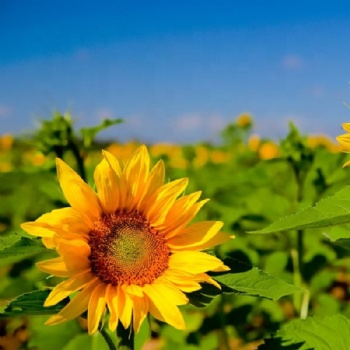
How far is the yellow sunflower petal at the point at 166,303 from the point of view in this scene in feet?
4.09

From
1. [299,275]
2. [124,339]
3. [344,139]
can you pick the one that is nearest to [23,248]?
[124,339]

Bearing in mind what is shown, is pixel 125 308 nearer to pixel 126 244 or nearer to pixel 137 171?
pixel 126 244

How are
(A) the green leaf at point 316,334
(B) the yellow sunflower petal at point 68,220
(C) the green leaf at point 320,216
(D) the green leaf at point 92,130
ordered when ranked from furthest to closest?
(D) the green leaf at point 92,130
(A) the green leaf at point 316,334
(B) the yellow sunflower petal at point 68,220
(C) the green leaf at point 320,216

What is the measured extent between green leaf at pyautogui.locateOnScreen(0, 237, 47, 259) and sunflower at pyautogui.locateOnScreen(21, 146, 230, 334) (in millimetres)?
22

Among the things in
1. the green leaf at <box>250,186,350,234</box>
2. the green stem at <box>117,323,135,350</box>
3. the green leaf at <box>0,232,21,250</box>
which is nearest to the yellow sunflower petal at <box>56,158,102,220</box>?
the green leaf at <box>0,232,21,250</box>

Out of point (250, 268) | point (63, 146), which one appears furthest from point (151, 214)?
point (63, 146)

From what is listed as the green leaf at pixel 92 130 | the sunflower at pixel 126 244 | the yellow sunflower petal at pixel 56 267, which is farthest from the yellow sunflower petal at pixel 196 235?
the green leaf at pixel 92 130

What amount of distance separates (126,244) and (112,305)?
0.45 feet

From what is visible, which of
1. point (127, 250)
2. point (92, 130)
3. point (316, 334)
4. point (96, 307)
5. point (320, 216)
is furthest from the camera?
point (92, 130)

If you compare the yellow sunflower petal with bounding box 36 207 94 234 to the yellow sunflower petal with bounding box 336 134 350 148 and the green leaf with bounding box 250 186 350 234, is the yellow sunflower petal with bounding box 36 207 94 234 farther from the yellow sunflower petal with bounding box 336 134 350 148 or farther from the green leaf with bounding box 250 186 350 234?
the yellow sunflower petal with bounding box 336 134 350 148

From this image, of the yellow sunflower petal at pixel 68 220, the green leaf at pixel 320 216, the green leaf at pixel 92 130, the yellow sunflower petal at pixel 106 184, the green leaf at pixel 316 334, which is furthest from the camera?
the green leaf at pixel 92 130

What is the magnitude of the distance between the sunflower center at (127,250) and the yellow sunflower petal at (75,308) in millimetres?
59

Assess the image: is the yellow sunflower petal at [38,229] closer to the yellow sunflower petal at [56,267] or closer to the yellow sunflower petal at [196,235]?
the yellow sunflower petal at [56,267]

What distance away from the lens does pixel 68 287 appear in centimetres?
123
